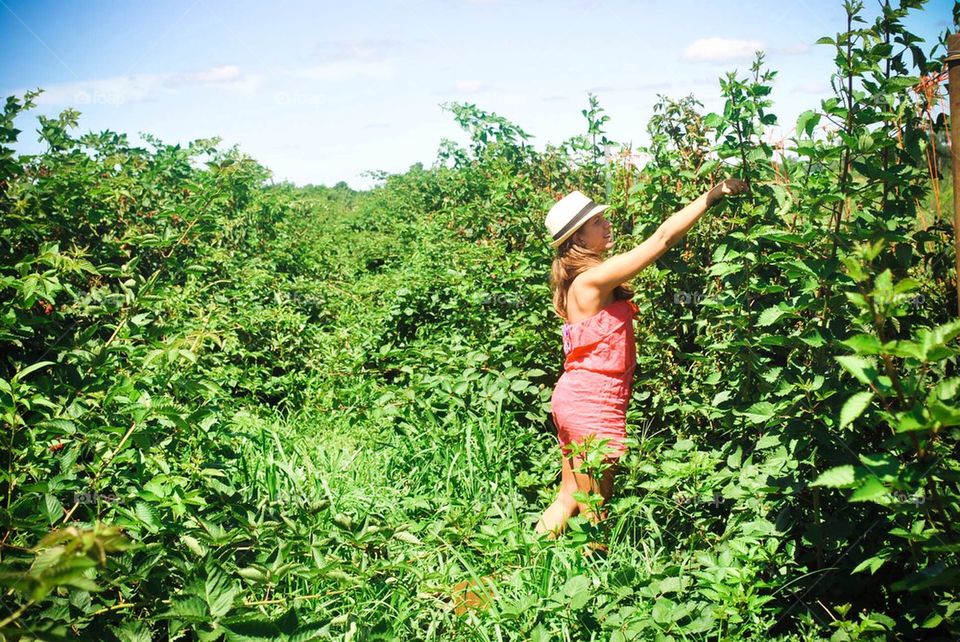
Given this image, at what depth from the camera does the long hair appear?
3.32m

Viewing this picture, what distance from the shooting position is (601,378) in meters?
3.24

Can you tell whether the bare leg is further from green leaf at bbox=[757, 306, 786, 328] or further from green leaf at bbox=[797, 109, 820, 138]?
green leaf at bbox=[797, 109, 820, 138]

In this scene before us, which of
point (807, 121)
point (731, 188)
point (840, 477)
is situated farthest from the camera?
point (731, 188)

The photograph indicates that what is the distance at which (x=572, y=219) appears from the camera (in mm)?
3301

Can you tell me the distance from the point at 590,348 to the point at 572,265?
0.41 m

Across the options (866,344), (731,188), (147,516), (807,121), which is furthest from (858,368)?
(147,516)

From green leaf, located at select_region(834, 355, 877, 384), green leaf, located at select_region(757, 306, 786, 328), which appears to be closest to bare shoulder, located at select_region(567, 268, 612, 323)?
green leaf, located at select_region(757, 306, 786, 328)

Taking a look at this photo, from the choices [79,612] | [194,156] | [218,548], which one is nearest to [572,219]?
[218,548]

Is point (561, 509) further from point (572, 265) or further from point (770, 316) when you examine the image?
point (770, 316)

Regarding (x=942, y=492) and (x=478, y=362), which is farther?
(x=478, y=362)

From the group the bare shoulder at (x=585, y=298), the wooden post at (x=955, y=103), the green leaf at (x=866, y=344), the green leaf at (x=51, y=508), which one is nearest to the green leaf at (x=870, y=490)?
the green leaf at (x=866, y=344)

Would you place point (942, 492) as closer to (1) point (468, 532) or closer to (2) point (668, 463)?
(2) point (668, 463)

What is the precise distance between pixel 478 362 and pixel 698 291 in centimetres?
139

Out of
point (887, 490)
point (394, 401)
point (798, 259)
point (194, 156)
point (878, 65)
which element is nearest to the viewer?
point (887, 490)
